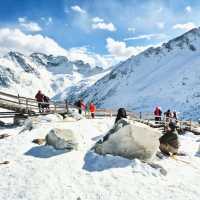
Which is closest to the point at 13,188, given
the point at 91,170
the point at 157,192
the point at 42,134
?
the point at 91,170

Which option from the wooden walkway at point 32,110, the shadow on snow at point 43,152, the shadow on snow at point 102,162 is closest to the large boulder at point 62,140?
the shadow on snow at point 43,152

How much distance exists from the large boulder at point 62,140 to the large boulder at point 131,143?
136 cm

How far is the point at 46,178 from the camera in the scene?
19.0 metres

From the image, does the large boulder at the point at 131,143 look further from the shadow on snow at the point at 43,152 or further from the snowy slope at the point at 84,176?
the shadow on snow at the point at 43,152

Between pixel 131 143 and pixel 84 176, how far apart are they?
361cm

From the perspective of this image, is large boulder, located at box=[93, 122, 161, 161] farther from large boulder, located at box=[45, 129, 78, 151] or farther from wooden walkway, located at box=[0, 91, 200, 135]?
wooden walkway, located at box=[0, 91, 200, 135]

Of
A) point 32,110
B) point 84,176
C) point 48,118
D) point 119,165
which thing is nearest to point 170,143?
point 119,165

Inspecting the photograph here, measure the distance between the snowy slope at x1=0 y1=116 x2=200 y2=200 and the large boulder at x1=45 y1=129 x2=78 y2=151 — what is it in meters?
0.38

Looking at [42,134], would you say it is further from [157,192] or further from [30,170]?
[157,192]

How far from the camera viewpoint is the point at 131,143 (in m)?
22.0

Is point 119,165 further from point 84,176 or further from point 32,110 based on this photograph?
point 32,110

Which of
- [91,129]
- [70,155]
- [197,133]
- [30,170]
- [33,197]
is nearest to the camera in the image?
[33,197]

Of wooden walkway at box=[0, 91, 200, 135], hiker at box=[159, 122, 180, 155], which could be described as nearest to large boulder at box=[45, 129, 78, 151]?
hiker at box=[159, 122, 180, 155]

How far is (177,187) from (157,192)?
4.33 ft
